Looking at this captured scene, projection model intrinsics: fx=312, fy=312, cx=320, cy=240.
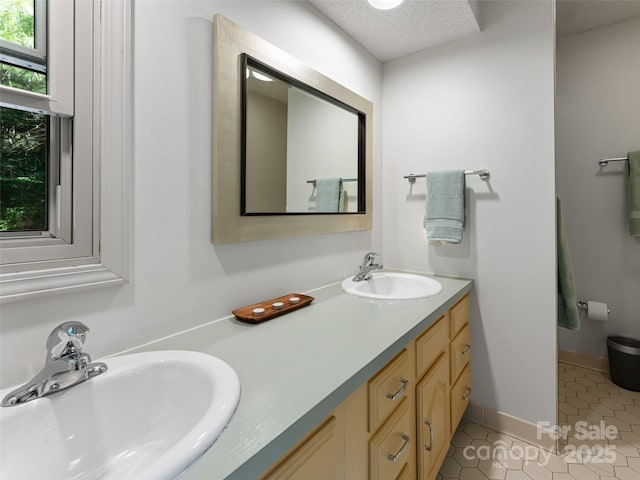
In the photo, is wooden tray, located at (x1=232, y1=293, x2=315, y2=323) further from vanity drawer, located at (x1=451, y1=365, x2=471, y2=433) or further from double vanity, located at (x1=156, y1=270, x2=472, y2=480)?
vanity drawer, located at (x1=451, y1=365, x2=471, y2=433)

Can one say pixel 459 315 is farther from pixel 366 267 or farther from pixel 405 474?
pixel 405 474

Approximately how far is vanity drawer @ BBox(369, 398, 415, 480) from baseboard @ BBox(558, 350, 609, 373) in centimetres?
197

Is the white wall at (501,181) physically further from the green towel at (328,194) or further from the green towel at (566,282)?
the green towel at (328,194)

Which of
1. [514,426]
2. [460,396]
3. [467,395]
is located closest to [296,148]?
[460,396]

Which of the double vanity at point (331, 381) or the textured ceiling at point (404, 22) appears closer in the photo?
the double vanity at point (331, 381)

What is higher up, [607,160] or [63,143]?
[607,160]

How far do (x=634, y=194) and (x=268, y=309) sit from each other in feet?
7.55

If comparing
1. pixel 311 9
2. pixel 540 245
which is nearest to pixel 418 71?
pixel 311 9

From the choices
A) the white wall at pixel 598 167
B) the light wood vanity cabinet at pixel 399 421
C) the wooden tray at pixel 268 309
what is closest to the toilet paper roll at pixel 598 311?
the white wall at pixel 598 167

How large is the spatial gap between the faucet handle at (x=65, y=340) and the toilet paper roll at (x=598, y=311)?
2746mm

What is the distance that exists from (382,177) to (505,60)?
33.7 inches

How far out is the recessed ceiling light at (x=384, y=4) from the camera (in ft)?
4.46

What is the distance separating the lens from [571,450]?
4.97ft

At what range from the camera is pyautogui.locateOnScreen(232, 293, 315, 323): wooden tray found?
3.36ft
